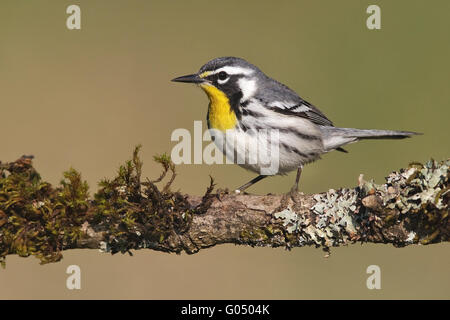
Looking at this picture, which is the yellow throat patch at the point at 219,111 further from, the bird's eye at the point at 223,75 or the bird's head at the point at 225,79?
the bird's eye at the point at 223,75

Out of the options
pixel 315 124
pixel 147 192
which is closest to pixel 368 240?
pixel 147 192

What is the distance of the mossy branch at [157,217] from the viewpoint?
420 centimetres

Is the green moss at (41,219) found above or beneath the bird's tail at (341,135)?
beneath

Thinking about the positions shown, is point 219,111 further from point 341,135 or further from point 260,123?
point 341,135

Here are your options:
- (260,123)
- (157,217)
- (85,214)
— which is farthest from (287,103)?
(85,214)

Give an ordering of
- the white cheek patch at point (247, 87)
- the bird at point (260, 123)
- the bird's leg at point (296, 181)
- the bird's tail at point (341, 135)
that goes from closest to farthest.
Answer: the bird's leg at point (296, 181)
the bird at point (260, 123)
the white cheek patch at point (247, 87)
the bird's tail at point (341, 135)

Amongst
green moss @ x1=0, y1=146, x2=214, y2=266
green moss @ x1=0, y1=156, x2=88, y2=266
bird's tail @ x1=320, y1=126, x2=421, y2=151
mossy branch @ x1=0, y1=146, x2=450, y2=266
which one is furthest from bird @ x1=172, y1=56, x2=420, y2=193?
green moss @ x1=0, y1=156, x2=88, y2=266

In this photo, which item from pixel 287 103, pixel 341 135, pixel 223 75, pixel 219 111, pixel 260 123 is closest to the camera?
pixel 260 123

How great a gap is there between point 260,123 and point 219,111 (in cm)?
44

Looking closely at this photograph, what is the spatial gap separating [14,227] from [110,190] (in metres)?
0.75

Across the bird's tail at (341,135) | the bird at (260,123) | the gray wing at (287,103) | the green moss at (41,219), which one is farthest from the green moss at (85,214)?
the bird's tail at (341,135)

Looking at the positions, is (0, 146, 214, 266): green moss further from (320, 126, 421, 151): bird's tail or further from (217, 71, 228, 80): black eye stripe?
(320, 126, 421, 151): bird's tail

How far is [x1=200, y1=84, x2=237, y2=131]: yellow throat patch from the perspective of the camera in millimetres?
5672

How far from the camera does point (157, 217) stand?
169 inches
